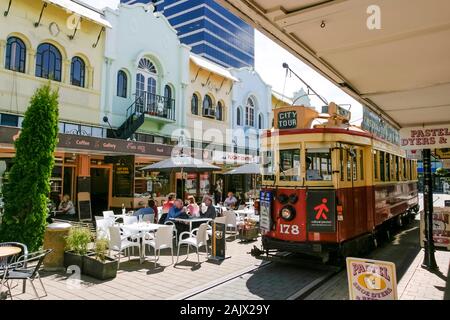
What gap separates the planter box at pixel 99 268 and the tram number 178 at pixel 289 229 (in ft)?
11.5

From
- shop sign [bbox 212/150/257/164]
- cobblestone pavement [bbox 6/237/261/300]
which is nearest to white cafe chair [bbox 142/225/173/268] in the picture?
cobblestone pavement [bbox 6/237/261/300]

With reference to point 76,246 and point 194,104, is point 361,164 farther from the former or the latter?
point 194,104

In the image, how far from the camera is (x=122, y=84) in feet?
58.7

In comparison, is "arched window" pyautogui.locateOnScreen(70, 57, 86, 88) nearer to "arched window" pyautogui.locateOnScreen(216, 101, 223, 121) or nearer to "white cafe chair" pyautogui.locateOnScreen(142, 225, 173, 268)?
"arched window" pyautogui.locateOnScreen(216, 101, 223, 121)

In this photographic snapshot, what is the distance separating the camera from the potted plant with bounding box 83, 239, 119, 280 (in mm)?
6633

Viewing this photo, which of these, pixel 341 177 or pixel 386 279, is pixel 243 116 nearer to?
pixel 341 177

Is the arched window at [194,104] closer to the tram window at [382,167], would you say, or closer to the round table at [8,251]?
the tram window at [382,167]

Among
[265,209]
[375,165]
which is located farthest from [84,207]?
[375,165]

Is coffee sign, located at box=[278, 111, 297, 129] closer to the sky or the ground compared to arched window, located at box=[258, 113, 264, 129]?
closer to the ground

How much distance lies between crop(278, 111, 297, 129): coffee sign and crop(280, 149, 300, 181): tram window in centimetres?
61

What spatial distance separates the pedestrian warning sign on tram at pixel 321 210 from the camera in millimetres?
6973

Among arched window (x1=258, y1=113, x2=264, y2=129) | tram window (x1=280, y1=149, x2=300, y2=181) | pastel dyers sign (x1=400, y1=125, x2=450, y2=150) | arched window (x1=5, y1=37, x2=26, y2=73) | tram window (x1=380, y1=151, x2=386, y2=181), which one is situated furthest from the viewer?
arched window (x1=258, y1=113, x2=264, y2=129)

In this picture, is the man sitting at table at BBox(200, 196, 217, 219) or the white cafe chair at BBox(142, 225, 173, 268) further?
the man sitting at table at BBox(200, 196, 217, 219)

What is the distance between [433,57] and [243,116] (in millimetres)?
22429
